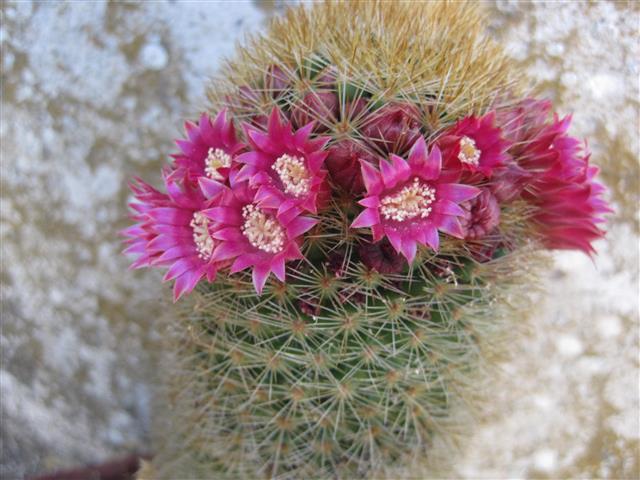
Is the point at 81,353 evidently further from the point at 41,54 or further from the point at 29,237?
the point at 41,54

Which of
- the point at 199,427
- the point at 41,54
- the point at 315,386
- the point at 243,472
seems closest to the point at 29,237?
the point at 41,54

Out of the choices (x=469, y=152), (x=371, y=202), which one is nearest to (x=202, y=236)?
(x=371, y=202)

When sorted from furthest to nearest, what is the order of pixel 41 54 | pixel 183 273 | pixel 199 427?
pixel 41 54 → pixel 199 427 → pixel 183 273

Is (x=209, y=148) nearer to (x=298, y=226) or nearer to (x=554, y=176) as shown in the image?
(x=298, y=226)

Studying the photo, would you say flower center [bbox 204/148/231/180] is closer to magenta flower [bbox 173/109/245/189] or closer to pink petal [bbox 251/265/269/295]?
magenta flower [bbox 173/109/245/189]

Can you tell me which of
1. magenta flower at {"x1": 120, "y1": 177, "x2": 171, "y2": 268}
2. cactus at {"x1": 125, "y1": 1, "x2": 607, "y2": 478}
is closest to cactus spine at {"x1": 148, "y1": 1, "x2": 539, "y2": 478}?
cactus at {"x1": 125, "y1": 1, "x2": 607, "y2": 478}

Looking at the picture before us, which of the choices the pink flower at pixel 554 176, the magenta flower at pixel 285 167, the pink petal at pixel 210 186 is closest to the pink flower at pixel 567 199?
the pink flower at pixel 554 176
